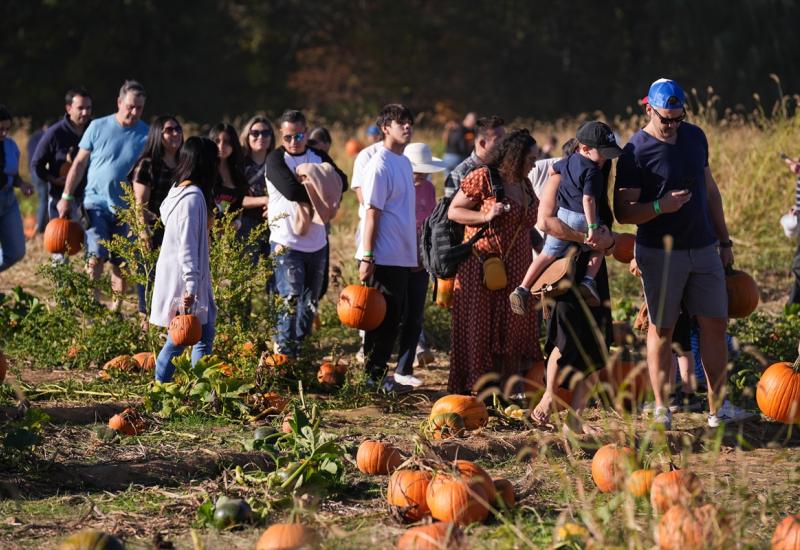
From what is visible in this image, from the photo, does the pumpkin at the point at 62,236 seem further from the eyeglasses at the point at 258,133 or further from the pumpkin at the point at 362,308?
the pumpkin at the point at 362,308

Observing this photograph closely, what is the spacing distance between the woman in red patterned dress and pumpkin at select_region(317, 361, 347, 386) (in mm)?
691

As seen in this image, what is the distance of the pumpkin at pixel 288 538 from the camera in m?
4.31

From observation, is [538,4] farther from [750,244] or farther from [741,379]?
[741,379]

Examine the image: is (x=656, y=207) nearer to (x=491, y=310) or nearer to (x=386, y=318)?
(x=491, y=310)

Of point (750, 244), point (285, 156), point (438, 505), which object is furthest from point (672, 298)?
point (750, 244)

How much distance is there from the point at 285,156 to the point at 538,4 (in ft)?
121

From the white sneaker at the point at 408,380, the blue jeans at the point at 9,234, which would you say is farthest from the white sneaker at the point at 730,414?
the blue jeans at the point at 9,234

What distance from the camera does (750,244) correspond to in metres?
14.2

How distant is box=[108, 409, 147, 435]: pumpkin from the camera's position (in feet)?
21.1

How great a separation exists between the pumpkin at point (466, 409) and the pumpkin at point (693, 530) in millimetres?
2486

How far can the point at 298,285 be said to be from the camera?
834cm

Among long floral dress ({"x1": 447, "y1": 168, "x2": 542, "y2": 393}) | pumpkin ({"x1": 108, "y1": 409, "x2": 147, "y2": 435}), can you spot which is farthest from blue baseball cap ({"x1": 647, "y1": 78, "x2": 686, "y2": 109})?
pumpkin ({"x1": 108, "y1": 409, "x2": 147, "y2": 435})

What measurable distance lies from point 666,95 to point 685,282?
1.01 meters

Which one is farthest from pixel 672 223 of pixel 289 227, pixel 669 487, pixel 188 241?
pixel 289 227
